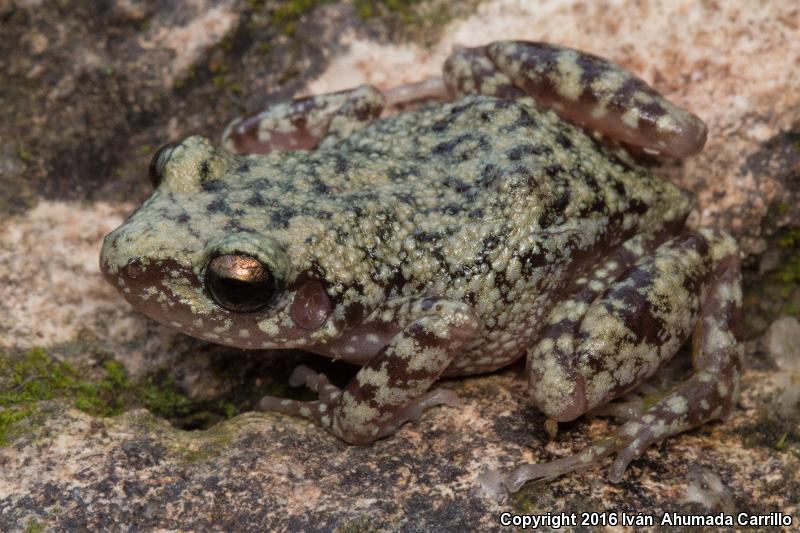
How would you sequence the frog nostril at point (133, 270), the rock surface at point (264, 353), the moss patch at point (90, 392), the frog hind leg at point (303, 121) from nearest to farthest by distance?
the rock surface at point (264, 353), the frog nostril at point (133, 270), the moss patch at point (90, 392), the frog hind leg at point (303, 121)

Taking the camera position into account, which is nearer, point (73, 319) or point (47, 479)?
point (47, 479)

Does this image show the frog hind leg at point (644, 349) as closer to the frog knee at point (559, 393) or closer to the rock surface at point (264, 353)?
the frog knee at point (559, 393)

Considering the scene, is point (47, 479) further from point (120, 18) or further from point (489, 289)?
point (120, 18)

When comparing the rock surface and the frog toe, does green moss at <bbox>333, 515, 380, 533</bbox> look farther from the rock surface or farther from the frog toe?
the frog toe

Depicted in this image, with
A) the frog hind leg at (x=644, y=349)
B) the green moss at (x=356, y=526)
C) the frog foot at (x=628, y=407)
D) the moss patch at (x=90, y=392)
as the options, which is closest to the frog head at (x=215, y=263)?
the moss patch at (x=90, y=392)

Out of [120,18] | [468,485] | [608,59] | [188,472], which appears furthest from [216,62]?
[468,485]

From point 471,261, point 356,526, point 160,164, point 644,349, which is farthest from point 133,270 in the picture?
point 644,349

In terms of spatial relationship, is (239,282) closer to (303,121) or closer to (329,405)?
(329,405)
